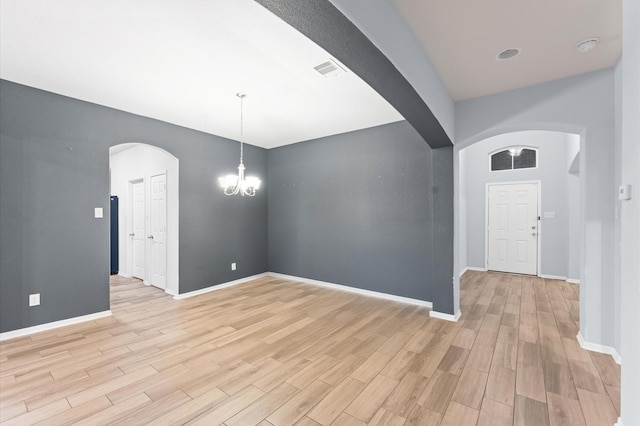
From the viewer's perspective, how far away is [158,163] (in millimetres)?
5168

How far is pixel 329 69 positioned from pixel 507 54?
1730 mm

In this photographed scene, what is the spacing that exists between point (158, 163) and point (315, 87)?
3.71 meters

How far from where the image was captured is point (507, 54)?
255 cm

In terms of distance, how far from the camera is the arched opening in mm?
4773

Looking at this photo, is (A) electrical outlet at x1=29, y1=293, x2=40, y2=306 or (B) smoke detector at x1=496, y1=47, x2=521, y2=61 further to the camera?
(A) electrical outlet at x1=29, y1=293, x2=40, y2=306

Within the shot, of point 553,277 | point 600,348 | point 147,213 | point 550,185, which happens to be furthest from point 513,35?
point 147,213

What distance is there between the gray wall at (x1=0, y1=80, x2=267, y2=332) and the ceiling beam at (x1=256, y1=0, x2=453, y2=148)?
390 centimetres

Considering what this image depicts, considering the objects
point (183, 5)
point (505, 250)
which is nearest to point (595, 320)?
point (505, 250)

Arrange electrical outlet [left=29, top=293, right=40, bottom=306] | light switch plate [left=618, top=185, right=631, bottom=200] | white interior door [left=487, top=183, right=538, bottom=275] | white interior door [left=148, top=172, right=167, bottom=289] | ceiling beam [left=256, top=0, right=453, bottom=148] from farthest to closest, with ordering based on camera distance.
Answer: white interior door [left=487, top=183, right=538, bottom=275] < white interior door [left=148, top=172, right=167, bottom=289] < electrical outlet [left=29, top=293, right=40, bottom=306] < light switch plate [left=618, top=185, right=631, bottom=200] < ceiling beam [left=256, top=0, right=453, bottom=148]

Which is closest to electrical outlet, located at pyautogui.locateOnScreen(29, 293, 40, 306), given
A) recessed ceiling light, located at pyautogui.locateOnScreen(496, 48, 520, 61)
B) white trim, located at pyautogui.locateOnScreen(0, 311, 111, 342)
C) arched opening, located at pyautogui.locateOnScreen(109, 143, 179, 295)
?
white trim, located at pyautogui.locateOnScreen(0, 311, 111, 342)

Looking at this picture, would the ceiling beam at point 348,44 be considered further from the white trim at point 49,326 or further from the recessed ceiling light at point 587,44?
the white trim at point 49,326

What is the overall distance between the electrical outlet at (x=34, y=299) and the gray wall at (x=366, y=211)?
12.4 ft

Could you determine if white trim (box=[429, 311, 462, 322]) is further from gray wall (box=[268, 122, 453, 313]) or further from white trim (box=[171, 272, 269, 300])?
white trim (box=[171, 272, 269, 300])

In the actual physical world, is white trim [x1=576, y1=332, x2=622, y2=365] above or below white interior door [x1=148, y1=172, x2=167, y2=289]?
below
